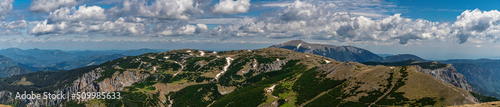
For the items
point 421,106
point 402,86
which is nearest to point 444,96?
point 421,106

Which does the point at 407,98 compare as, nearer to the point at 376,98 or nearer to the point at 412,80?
the point at 376,98

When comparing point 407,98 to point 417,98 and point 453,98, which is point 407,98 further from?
point 453,98

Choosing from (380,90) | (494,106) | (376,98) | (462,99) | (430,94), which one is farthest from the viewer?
(380,90)

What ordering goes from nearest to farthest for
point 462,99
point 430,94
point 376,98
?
point 462,99 < point 430,94 < point 376,98

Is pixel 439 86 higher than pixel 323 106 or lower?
higher

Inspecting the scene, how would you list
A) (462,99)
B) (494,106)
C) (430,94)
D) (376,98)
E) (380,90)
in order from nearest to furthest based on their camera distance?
(494,106) → (462,99) → (430,94) → (376,98) → (380,90)

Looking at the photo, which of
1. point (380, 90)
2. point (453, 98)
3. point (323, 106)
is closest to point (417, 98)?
point (453, 98)

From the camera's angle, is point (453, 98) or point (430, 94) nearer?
point (453, 98)

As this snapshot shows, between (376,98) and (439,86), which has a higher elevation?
(439,86)

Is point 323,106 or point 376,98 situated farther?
point 323,106

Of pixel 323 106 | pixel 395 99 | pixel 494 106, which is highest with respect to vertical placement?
pixel 494 106
